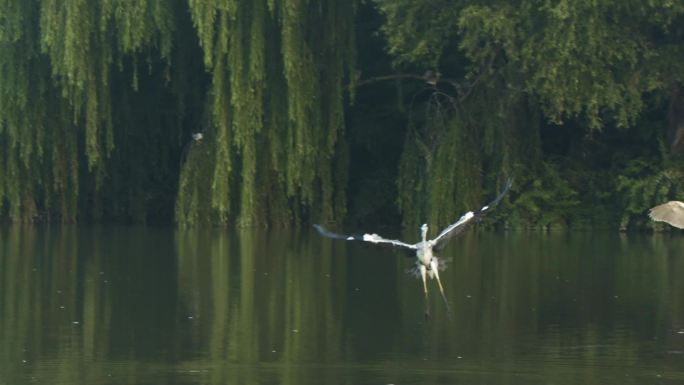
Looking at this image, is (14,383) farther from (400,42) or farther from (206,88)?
(206,88)

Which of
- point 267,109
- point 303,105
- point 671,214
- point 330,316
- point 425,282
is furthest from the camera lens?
point 267,109

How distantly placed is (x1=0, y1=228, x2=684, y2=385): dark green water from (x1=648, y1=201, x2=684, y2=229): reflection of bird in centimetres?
92

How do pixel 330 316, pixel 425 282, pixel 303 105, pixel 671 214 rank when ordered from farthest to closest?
1. pixel 303 105
2. pixel 330 316
3. pixel 425 282
4. pixel 671 214

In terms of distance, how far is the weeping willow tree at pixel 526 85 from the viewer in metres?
23.9

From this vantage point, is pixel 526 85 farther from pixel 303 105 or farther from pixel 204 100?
pixel 204 100

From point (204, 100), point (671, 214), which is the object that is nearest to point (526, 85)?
point (204, 100)

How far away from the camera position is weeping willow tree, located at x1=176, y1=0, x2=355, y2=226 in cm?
2408

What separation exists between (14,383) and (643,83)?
16393mm

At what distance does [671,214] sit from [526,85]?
12329 millimetres

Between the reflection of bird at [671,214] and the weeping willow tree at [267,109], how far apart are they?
39.0ft

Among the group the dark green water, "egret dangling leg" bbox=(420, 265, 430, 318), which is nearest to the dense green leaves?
the dark green water

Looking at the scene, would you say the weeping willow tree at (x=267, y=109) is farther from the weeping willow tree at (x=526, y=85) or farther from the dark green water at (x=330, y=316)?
the dark green water at (x=330, y=316)

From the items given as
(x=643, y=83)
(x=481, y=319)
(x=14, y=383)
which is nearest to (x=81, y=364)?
(x=14, y=383)

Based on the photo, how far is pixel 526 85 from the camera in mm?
→ 24828
